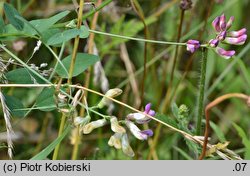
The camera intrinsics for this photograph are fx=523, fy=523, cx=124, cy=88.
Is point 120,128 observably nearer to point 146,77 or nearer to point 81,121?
point 81,121

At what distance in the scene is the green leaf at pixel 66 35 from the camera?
119cm

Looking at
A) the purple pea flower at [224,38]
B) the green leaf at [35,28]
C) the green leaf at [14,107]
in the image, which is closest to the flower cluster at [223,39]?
the purple pea flower at [224,38]

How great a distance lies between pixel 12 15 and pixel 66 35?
0.13m

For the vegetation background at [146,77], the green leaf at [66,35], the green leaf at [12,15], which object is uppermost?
the green leaf at [12,15]

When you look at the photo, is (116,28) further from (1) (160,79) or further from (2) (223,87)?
(2) (223,87)

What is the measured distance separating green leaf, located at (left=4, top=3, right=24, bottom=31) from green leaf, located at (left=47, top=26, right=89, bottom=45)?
78mm

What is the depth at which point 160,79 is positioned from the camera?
2.26 m

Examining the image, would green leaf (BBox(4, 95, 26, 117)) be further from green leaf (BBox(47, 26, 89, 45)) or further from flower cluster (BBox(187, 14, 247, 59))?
flower cluster (BBox(187, 14, 247, 59))

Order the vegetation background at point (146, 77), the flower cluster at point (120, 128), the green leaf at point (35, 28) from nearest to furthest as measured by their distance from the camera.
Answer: the flower cluster at point (120, 128), the green leaf at point (35, 28), the vegetation background at point (146, 77)

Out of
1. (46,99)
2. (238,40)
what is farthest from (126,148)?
(238,40)

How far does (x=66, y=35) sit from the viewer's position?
1195 mm

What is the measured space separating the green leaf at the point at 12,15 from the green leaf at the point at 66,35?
0.26ft

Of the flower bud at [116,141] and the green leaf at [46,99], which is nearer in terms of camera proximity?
the flower bud at [116,141]

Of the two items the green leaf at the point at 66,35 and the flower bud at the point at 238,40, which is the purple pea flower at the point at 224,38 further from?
the green leaf at the point at 66,35
